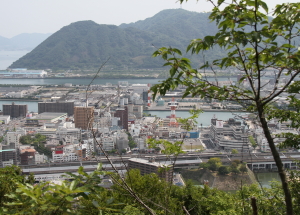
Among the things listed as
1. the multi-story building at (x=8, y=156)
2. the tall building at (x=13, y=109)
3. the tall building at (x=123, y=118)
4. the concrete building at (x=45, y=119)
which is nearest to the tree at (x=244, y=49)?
the multi-story building at (x=8, y=156)

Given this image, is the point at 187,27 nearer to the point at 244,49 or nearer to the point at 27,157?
the point at 27,157

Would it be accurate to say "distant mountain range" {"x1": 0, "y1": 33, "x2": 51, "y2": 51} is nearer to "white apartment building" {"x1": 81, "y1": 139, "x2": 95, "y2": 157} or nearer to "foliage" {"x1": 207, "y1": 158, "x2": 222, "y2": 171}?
"white apartment building" {"x1": 81, "y1": 139, "x2": 95, "y2": 157}

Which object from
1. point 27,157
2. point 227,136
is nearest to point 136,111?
point 227,136

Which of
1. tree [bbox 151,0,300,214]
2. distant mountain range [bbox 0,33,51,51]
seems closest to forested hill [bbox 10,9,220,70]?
tree [bbox 151,0,300,214]

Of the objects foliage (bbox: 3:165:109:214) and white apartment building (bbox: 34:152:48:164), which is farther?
white apartment building (bbox: 34:152:48:164)

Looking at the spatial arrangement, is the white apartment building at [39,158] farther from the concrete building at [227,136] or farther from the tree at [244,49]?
the tree at [244,49]

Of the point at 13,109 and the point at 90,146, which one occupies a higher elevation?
the point at 90,146

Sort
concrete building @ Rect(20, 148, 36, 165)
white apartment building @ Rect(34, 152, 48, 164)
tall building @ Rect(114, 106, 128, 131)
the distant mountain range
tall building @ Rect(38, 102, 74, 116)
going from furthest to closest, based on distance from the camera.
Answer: the distant mountain range
tall building @ Rect(38, 102, 74, 116)
tall building @ Rect(114, 106, 128, 131)
white apartment building @ Rect(34, 152, 48, 164)
concrete building @ Rect(20, 148, 36, 165)
